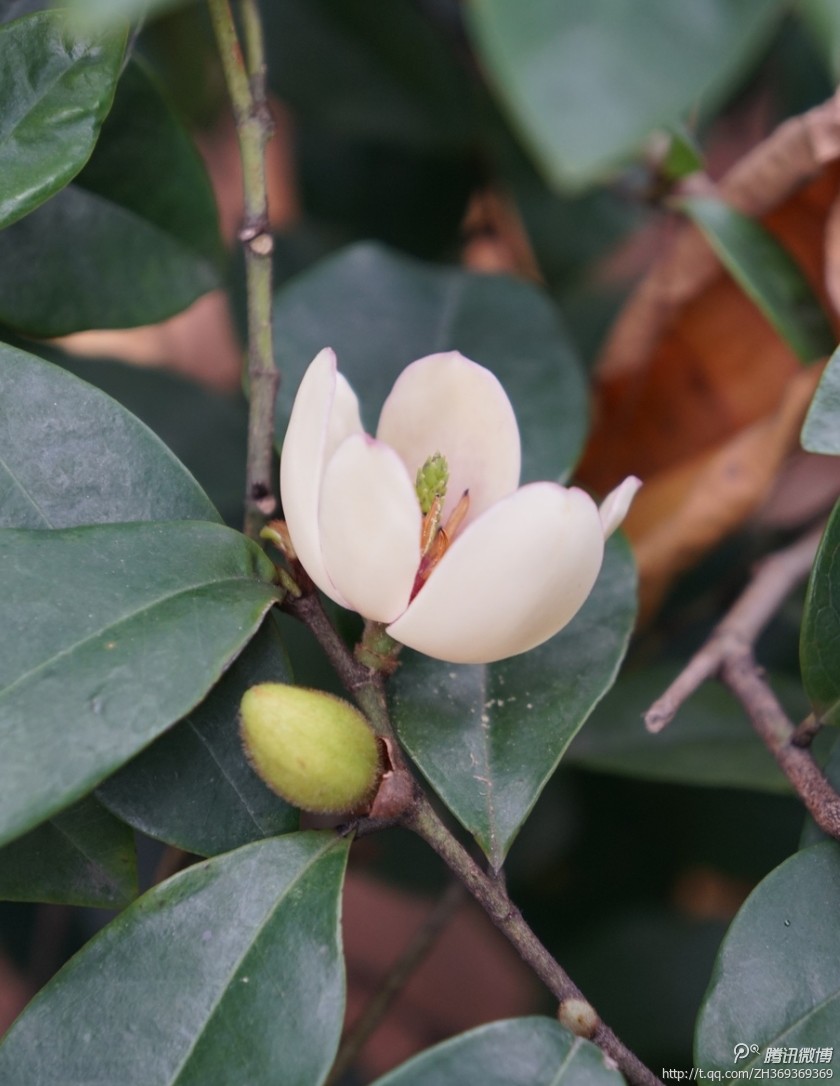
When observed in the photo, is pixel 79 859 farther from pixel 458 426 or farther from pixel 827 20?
pixel 827 20

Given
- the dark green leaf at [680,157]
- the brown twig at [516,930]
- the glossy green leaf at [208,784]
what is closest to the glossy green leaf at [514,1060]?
the brown twig at [516,930]

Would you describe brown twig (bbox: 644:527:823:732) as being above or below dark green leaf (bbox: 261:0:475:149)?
below

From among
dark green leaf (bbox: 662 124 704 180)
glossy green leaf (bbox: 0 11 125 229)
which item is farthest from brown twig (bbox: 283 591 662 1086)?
dark green leaf (bbox: 662 124 704 180)

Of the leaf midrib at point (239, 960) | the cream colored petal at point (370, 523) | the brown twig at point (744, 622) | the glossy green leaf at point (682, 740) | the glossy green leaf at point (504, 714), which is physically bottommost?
the glossy green leaf at point (682, 740)

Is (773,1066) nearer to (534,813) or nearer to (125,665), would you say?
(125,665)

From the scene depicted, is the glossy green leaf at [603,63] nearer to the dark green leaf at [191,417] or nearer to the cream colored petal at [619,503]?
the cream colored petal at [619,503]

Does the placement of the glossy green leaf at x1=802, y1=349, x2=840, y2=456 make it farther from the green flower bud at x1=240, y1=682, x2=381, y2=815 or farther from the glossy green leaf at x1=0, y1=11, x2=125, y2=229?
the glossy green leaf at x1=0, y1=11, x2=125, y2=229
